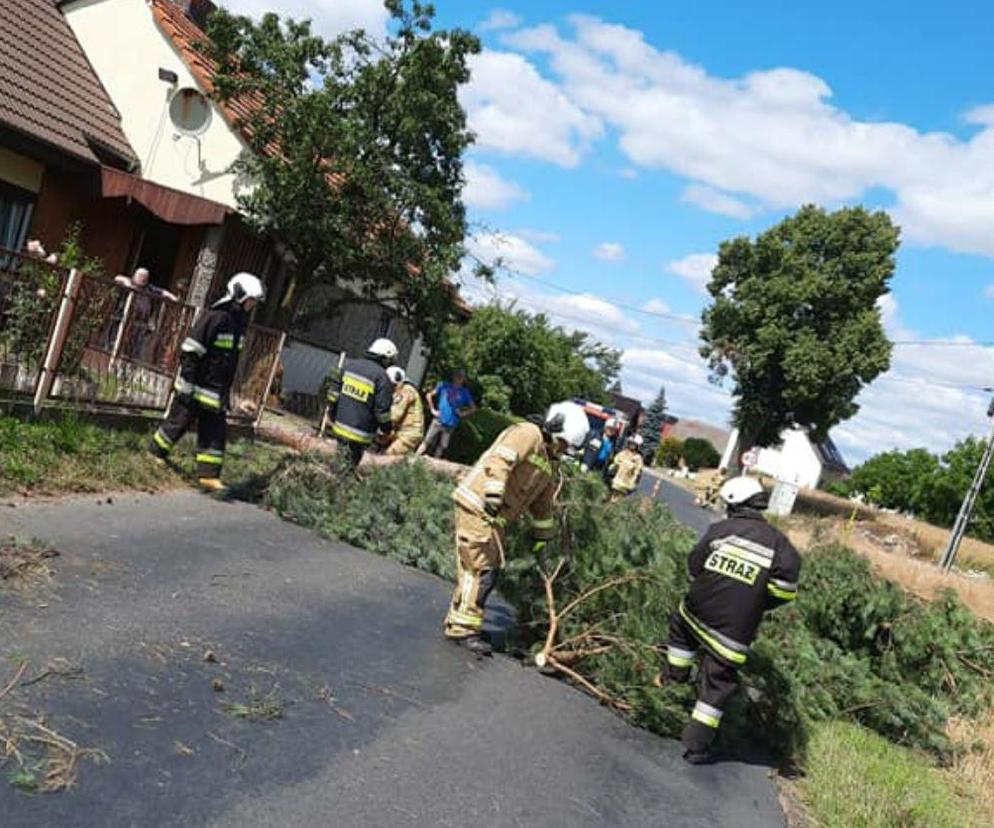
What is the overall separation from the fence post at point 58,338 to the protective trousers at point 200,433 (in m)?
0.99

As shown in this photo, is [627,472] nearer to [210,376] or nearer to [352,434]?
[352,434]

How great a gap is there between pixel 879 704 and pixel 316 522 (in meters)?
4.97

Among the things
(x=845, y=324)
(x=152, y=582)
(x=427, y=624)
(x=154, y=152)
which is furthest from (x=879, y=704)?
(x=845, y=324)

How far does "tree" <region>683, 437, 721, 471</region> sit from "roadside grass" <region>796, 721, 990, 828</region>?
226 feet

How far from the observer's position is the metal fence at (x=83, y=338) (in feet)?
26.2

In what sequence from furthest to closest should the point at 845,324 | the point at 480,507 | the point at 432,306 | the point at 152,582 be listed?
1. the point at 845,324
2. the point at 432,306
3. the point at 480,507
4. the point at 152,582

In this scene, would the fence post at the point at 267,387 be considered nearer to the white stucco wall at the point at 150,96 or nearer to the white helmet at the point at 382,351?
the white helmet at the point at 382,351

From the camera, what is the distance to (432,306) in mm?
15992

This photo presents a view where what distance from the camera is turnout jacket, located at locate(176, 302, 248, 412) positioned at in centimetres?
823

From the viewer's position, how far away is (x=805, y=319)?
4431cm

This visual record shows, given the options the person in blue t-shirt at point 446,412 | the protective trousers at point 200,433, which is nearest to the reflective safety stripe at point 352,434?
the protective trousers at point 200,433

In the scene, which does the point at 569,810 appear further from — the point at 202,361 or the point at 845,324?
the point at 845,324

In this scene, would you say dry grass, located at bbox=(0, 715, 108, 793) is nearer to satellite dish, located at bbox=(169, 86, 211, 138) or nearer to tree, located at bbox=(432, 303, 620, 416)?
satellite dish, located at bbox=(169, 86, 211, 138)

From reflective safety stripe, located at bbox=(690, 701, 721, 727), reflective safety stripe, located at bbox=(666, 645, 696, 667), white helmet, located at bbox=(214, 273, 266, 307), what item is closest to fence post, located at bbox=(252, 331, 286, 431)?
white helmet, located at bbox=(214, 273, 266, 307)
